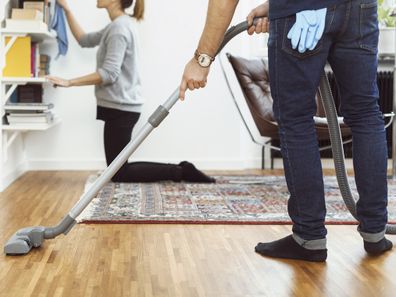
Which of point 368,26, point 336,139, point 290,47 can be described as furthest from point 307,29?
point 336,139

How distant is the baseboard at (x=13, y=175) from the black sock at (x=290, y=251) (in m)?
1.89

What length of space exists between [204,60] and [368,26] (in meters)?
0.44

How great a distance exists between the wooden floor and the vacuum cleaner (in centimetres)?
4

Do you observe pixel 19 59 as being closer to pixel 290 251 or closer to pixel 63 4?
pixel 63 4

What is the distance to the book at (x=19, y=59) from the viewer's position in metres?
3.84

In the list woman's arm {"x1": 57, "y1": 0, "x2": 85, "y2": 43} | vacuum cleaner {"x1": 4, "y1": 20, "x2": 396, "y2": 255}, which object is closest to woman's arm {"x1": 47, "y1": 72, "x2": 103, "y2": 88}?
woman's arm {"x1": 57, "y1": 0, "x2": 85, "y2": 43}

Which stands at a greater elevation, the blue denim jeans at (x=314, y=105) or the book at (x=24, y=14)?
the book at (x=24, y=14)

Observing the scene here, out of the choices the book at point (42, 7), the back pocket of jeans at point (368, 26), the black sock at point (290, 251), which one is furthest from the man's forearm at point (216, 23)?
the book at point (42, 7)

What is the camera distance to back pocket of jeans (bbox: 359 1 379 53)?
1891mm

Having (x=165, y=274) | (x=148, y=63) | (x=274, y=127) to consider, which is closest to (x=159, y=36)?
(x=148, y=63)

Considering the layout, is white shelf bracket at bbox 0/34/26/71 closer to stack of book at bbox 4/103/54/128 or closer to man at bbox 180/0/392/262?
stack of book at bbox 4/103/54/128

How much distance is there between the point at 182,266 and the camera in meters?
1.97

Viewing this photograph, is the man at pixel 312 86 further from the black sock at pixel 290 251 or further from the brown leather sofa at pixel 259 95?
the brown leather sofa at pixel 259 95

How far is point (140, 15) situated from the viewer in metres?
3.94
